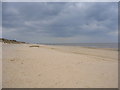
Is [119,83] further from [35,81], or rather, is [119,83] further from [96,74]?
[35,81]

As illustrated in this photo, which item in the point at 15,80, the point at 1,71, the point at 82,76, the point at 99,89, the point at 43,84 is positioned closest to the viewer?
the point at 99,89

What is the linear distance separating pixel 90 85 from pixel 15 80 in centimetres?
301

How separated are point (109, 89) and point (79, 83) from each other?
1.09m

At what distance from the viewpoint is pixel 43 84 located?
4922mm

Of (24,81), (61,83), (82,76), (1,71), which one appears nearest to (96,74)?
(82,76)

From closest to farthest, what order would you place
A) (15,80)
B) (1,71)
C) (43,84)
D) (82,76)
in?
(43,84) < (15,80) < (82,76) < (1,71)

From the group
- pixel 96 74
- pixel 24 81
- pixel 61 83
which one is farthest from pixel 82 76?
pixel 24 81

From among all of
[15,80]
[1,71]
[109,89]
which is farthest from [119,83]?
[1,71]

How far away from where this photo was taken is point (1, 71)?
6.62 metres

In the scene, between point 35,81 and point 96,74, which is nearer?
point 35,81

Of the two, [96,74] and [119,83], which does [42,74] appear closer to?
[96,74]

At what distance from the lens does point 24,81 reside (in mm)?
5219

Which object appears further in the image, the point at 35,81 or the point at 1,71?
the point at 1,71

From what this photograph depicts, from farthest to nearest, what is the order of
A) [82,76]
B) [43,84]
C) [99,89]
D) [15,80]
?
[82,76] < [15,80] < [43,84] < [99,89]
